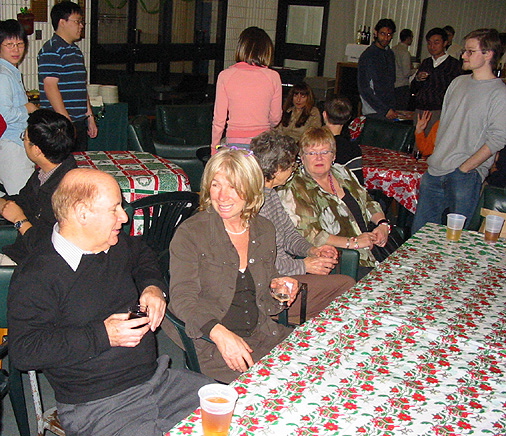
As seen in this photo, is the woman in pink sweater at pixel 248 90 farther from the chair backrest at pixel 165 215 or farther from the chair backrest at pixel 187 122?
the chair backrest at pixel 187 122

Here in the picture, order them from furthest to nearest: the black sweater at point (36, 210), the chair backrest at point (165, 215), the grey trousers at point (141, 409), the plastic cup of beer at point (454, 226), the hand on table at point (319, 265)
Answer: the chair backrest at point (165, 215) → the plastic cup of beer at point (454, 226) → the hand on table at point (319, 265) → the black sweater at point (36, 210) → the grey trousers at point (141, 409)

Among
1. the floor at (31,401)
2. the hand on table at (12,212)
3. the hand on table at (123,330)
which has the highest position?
the hand on table at (12,212)

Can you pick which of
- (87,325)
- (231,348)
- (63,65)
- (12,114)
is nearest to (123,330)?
(87,325)

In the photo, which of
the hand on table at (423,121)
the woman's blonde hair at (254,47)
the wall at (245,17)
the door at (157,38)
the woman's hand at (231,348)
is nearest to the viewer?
the woman's hand at (231,348)

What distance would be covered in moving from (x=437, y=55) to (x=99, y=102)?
360 centimetres

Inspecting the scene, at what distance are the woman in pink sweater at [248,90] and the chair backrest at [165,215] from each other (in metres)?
0.89

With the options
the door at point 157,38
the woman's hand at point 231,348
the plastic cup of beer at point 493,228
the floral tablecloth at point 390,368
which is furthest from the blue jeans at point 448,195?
the door at point 157,38

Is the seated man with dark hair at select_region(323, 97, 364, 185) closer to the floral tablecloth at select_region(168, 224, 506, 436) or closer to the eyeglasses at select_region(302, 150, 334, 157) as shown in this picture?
the eyeglasses at select_region(302, 150, 334, 157)

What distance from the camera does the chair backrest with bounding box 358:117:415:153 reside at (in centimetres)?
552

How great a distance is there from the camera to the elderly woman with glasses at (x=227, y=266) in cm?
218

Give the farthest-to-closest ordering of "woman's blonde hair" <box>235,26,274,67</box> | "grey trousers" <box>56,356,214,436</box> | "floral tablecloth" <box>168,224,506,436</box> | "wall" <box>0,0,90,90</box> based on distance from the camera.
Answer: "wall" <box>0,0,90,90</box>, "woman's blonde hair" <box>235,26,274,67</box>, "grey trousers" <box>56,356,214,436</box>, "floral tablecloth" <box>168,224,506,436</box>

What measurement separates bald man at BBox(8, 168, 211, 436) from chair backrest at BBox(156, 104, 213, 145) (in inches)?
164

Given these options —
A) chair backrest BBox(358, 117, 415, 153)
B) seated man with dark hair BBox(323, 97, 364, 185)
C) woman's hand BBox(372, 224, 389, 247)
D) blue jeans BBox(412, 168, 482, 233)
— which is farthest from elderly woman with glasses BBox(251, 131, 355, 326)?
chair backrest BBox(358, 117, 415, 153)

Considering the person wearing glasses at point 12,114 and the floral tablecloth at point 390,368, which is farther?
the person wearing glasses at point 12,114
